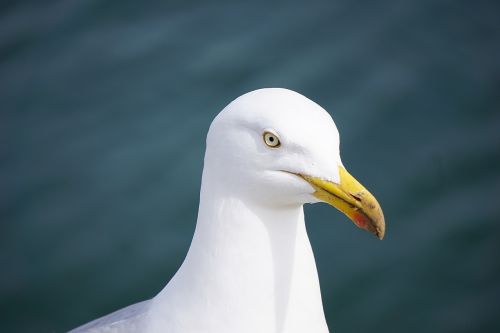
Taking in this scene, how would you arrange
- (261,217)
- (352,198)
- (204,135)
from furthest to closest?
(204,135) → (261,217) → (352,198)

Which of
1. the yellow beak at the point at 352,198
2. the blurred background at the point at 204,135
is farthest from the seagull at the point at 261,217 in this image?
the blurred background at the point at 204,135

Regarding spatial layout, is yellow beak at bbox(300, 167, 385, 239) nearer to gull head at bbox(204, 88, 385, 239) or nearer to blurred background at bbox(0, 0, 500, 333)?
gull head at bbox(204, 88, 385, 239)

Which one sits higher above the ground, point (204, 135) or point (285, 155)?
point (204, 135)

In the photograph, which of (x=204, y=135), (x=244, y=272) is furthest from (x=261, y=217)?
(x=204, y=135)

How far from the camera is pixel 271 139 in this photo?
2.30 metres

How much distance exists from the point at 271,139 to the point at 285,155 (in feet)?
0.21

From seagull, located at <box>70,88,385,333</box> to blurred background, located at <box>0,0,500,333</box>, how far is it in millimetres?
1325

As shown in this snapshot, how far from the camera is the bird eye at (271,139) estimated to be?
2.28m

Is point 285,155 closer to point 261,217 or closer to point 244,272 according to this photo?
point 261,217

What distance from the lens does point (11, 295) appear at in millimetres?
4129

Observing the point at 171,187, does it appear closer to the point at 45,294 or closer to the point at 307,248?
the point at 45,294

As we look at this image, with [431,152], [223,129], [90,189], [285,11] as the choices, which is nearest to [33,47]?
[90,189]

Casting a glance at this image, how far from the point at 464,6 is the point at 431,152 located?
1.09 m

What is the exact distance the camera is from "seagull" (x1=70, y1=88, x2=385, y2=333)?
2.27 m
